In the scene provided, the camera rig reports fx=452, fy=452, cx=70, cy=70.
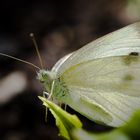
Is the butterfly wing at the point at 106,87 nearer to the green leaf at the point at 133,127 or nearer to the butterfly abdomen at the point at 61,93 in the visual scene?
the butterfly abdomen at the point at 61,93

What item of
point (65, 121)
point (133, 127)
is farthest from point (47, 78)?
point (133, 127)

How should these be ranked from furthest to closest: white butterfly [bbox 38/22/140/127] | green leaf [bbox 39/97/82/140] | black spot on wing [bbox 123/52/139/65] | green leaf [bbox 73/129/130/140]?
1. white butterfly [bbox 38/22/140/127]
2. black spot on wing [bbox 123/52/139/65]
3. green leaf [bbox 39/97/82/140]
4. green leaf [bbox 73/129/130/140]

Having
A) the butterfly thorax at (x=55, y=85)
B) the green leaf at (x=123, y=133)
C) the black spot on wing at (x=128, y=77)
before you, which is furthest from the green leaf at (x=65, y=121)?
the butterfly thorax at (x=55, y=85)

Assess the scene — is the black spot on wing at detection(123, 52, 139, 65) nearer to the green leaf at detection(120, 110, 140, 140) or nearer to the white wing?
the white wing

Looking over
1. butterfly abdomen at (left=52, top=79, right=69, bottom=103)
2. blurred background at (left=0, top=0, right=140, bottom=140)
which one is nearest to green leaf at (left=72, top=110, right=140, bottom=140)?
butterfly abdomen at (left=52, top=79, right=69, bottom=103)

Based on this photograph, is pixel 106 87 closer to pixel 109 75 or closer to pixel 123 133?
pixel 109 75

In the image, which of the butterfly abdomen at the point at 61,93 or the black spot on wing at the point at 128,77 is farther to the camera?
the butterfly abdomen at the point at 61,93

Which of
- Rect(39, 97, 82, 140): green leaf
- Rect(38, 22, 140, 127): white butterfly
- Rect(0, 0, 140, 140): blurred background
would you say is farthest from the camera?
Rect(0, 0, 140, 140): blurred background
